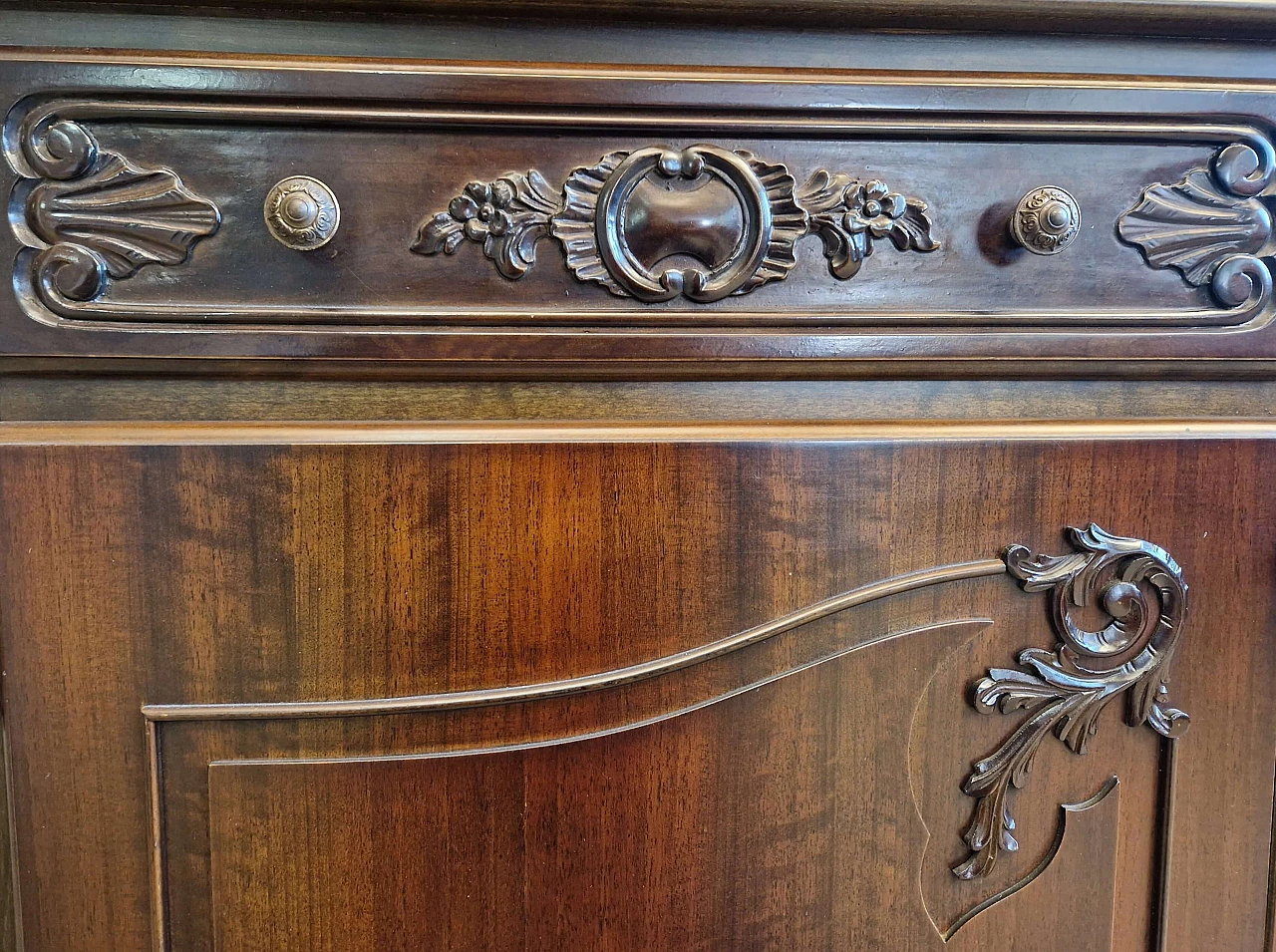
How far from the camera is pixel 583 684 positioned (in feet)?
1.13

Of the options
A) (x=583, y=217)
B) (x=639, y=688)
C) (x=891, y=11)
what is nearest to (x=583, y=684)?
(x=639, y=688)

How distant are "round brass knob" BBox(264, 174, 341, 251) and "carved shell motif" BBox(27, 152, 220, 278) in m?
0.03

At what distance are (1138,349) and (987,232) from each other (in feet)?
0.28

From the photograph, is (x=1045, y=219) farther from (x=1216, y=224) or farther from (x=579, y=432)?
(x=579, y=432)

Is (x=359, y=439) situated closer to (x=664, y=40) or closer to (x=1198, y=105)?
(x=664, y=40)

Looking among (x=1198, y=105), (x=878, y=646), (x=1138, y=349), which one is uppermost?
(x=1198, y=105)

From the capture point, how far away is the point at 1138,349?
354mm

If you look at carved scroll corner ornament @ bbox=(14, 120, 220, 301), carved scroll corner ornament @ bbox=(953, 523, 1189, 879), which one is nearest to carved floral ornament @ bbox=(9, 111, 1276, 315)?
carved scroll corner ornament @ bbox=(14, 120, 220, 301)

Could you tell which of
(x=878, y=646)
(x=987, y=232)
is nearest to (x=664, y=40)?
(x=987, y=232)

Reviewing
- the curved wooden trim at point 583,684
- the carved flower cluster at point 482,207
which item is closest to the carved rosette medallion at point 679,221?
the carved flower cluster at point 482,207

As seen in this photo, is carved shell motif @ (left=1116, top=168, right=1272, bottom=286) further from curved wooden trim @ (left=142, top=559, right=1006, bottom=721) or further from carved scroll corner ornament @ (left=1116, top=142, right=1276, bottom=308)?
curved wooden trim @ (left=142, top=559, right=1006, bottom=721)

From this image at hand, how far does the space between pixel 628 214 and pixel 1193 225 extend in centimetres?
24

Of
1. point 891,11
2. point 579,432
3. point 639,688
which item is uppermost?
point 891,11

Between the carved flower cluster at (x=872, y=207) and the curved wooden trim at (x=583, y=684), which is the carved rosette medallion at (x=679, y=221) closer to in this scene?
the carved flower cluster at (x=872, y=207)
